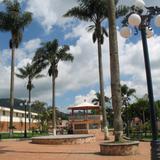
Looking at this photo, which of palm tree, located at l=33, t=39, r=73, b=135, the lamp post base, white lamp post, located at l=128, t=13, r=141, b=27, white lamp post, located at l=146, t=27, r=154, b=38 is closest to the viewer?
the lamp post base

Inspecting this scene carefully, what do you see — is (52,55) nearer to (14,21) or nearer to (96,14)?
(14,21)

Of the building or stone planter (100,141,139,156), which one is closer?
stone planter (100,141,139,156)

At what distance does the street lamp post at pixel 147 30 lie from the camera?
990 centimetres

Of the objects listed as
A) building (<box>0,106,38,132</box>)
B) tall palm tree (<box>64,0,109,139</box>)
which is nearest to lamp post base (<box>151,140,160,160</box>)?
tall palm tree (<box>64,0,109,139</box>)

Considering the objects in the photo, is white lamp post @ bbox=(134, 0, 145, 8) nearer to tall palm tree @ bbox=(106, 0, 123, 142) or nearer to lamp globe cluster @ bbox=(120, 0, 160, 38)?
lamp globe cluster @ bbox=(120, 0, 160, 38)

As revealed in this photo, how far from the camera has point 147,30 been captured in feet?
42.7

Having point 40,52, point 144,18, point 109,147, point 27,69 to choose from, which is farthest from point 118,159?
point 27,69

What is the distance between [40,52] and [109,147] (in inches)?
1242

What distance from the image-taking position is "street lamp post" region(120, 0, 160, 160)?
9.90 meters

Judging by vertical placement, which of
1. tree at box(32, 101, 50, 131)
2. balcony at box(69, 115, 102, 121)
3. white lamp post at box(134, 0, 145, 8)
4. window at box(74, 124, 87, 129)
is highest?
tree at box(32, 101, 50, 131)

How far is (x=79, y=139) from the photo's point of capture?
27641mm

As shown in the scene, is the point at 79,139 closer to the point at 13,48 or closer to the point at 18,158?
the point at 18,158

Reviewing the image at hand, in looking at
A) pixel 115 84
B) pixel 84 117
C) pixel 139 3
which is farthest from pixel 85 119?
pixel 139 3

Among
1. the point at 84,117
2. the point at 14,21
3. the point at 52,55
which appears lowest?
the point at 84,117
